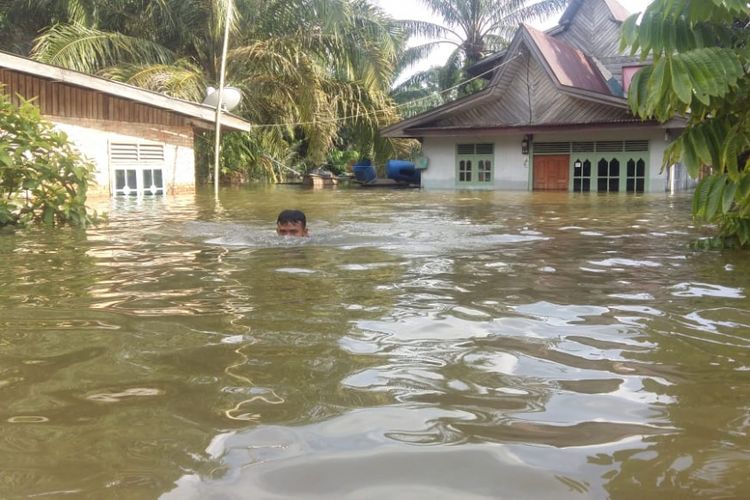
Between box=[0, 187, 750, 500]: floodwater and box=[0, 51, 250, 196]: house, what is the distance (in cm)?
930

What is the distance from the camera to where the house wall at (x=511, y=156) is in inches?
918

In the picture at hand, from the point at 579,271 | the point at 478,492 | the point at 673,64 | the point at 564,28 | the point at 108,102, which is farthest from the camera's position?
the point at 564,28

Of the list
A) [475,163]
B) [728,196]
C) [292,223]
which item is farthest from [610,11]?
[728,196]

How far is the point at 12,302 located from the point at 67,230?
493 centimetres

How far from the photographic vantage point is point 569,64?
25.6m

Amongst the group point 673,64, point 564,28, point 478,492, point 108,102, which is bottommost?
point 478,492

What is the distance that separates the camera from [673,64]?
200 inches

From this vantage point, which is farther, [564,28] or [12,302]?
[564,28]

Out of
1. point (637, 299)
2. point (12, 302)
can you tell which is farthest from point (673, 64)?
point (12, 302)

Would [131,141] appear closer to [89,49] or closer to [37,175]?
[89,49]

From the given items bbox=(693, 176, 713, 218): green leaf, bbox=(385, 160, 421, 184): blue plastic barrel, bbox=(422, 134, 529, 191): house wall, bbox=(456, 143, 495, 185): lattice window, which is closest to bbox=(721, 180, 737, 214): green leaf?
bbox=(693, 176, 713, 218): green leaf

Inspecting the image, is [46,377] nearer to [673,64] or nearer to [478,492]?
[478,492]

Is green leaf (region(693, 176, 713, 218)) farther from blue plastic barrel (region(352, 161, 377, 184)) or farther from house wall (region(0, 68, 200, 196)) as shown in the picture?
blue plastic barrel (region(352, 161, 377, 184))

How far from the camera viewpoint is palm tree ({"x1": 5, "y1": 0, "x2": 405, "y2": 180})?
69.7 feet
